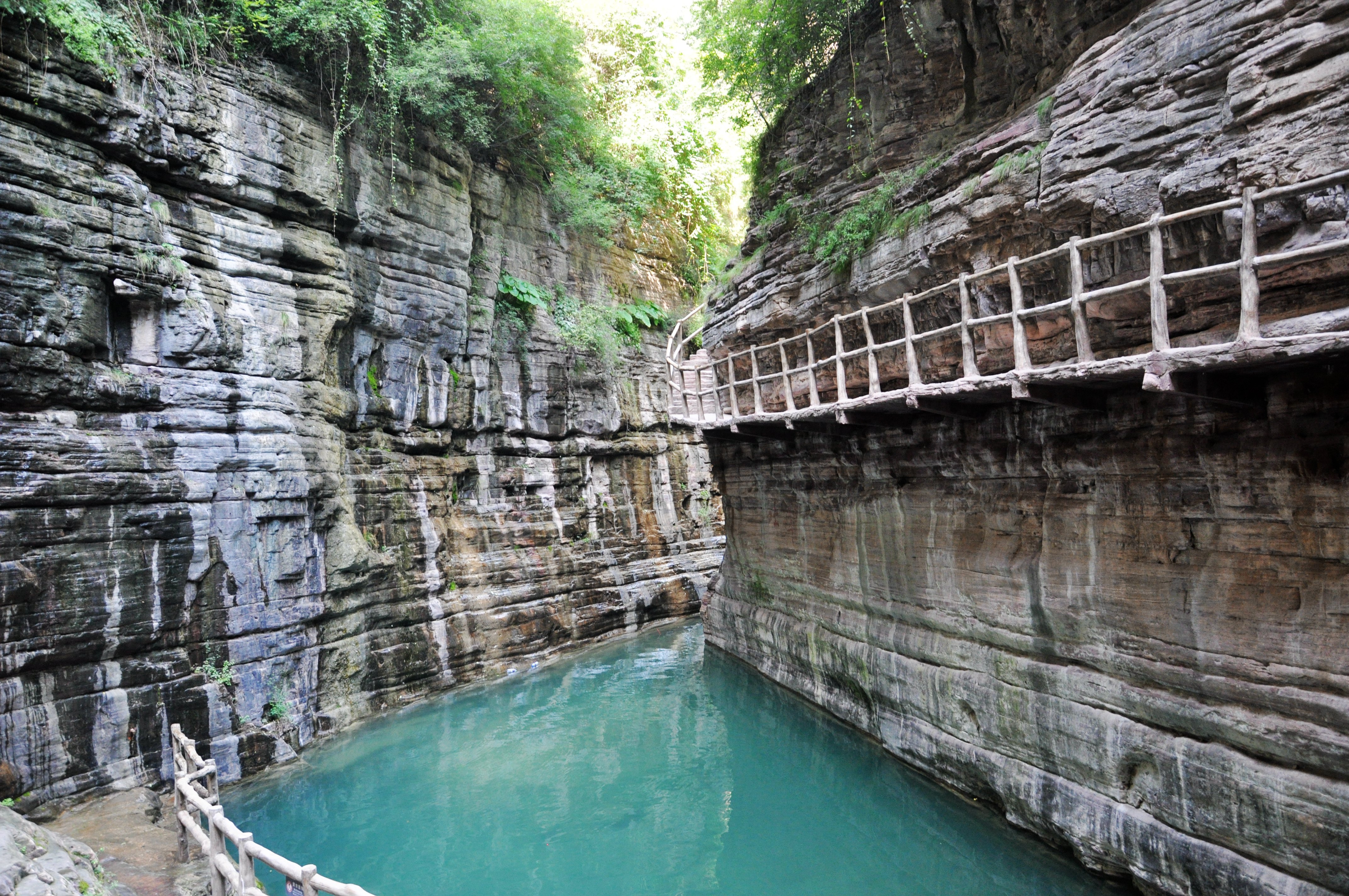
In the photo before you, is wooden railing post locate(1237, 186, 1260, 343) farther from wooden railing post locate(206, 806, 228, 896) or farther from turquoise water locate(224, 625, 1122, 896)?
wooden railing post locate(206, 806, 228, 896)

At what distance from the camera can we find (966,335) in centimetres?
774

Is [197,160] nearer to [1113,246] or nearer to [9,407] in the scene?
[9,407]

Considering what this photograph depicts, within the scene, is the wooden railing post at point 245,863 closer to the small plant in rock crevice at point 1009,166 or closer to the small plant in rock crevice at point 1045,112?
the small plant in rock crevice at point 1009,166

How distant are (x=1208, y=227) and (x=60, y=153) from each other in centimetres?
1322

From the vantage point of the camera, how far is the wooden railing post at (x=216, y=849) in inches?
212

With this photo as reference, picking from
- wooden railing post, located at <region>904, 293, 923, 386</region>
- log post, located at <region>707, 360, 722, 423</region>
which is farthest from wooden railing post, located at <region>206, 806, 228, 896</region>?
log post, located at <region>707, 360, 722, 423</region>

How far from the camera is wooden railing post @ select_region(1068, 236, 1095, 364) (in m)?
6.30

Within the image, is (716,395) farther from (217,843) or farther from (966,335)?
(217,843)

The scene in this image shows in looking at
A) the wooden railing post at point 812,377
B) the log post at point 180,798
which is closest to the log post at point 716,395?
the wooden railing post at point 812,377

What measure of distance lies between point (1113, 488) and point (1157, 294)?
7.32ft

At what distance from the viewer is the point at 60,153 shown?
9.48 meters

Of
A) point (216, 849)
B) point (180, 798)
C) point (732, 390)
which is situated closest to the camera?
point (216, 849)

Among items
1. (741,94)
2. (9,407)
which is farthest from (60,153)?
(741,94)

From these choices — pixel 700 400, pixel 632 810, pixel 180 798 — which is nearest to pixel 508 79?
pixel 700 400
